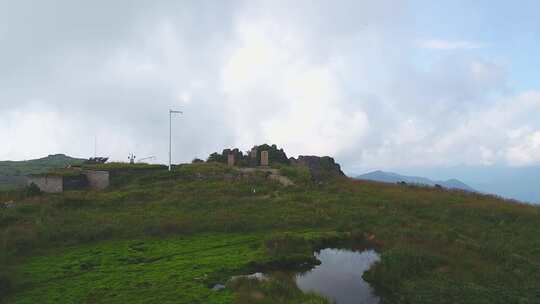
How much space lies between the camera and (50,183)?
115ft

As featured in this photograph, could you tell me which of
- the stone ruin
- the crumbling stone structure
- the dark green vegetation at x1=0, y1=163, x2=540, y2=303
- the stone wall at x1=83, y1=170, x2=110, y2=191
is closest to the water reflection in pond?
the dark green vegetation at x1=0, y1=163, x2=540, y2=303

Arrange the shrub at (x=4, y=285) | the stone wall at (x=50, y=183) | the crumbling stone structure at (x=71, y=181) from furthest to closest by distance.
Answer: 1. the crumbling stone structure at (x=71, y=181)
2. the stone wall at (x=50, y=183)
3. the shrub at (x=4, y=285)

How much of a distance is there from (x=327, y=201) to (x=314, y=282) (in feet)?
43.7

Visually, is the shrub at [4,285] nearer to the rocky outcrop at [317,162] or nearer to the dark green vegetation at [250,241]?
the dark green vegetation at [250,241]

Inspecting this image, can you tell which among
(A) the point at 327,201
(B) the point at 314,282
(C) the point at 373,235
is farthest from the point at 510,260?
(A) the point at 327,201

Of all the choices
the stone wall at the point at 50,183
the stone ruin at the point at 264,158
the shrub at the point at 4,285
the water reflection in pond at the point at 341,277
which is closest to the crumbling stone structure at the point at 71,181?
the stone wall at the point at 50,183

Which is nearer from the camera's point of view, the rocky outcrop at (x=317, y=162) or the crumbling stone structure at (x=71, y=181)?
the crumbling stone structure at (x=71, y=181)

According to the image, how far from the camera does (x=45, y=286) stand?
1467 centimetres

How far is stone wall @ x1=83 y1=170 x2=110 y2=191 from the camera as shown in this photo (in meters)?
36.6

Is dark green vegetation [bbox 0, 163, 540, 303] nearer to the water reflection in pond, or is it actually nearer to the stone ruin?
the water reflection in pond

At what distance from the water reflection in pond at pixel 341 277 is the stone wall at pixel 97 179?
2375 cm

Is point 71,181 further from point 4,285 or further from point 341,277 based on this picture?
point 341,277

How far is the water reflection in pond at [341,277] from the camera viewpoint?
15094 millimetres

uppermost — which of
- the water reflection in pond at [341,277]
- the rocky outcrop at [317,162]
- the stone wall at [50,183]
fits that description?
the rocky outcrop at [317,162]
